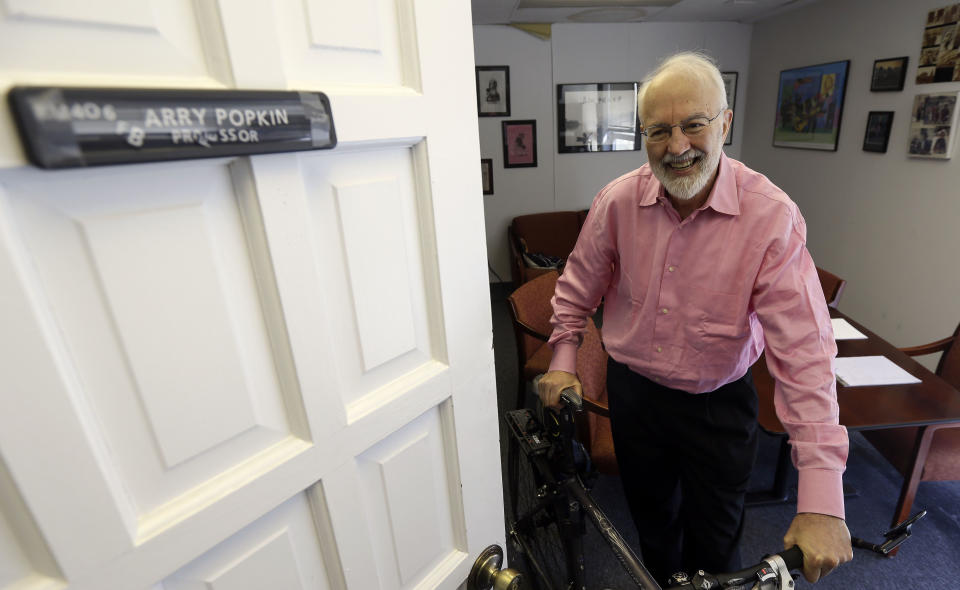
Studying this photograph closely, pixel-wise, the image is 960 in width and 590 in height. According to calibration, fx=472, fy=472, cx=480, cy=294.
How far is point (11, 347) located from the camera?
0.98 feet

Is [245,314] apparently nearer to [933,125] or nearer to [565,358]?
[565,358]

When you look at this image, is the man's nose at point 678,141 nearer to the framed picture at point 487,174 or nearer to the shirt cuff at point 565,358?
the shirt cuff at point 565,358

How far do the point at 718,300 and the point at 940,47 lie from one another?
9.39 ft

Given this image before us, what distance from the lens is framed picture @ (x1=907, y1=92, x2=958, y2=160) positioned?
2633 mm

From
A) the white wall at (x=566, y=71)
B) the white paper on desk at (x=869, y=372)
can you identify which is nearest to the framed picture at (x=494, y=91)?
the white wall at (x=566, y=71)

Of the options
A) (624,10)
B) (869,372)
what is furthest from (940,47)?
(869,372)

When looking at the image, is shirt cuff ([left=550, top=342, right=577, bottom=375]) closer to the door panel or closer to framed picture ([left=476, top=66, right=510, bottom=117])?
the door panel

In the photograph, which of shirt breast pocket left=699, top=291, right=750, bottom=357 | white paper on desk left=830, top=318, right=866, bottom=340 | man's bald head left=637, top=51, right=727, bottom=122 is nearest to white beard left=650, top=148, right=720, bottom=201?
man's bald head left=637, top=51, right=727, bottom=122

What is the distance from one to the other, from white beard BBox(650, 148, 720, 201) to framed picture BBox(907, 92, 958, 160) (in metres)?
2.54

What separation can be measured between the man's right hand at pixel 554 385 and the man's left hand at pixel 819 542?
1.67 feet

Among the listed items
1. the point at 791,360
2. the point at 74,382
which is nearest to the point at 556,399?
the point at 791,360

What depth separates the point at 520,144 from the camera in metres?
4.64

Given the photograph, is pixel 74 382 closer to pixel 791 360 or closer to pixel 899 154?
pixel 791 360

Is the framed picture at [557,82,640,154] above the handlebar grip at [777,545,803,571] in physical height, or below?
above
